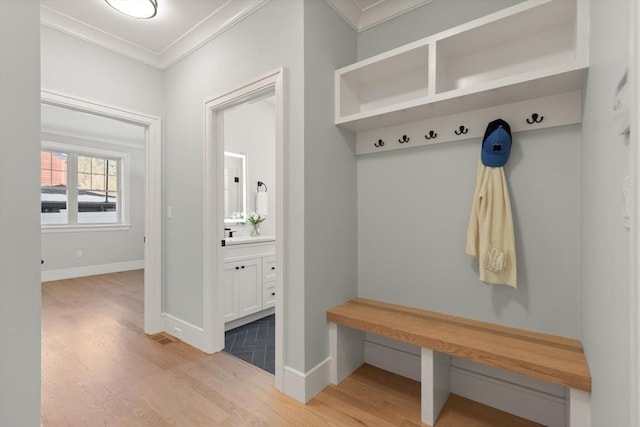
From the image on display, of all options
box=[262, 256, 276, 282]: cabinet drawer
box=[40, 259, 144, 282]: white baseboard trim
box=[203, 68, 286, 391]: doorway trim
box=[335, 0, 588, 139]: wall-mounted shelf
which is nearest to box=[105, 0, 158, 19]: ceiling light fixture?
box=[203, 68, 286, 391]: doorway trim

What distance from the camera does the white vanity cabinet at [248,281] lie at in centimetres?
285

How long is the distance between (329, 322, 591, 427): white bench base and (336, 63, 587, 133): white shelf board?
4.67 feet

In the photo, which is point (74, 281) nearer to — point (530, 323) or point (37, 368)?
point (37, 368)

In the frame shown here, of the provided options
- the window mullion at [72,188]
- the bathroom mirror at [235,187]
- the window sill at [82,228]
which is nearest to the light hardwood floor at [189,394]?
the bathroom mirror at [235,187]

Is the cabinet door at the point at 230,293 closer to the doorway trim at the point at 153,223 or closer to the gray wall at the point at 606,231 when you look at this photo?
the doorway trim at the point at 153,223

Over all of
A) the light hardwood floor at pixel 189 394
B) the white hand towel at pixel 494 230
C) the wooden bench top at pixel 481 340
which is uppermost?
the white hand towel at pixel 494 230

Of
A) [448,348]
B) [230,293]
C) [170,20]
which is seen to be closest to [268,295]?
[230,293]

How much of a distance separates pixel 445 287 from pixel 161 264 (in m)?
2.57

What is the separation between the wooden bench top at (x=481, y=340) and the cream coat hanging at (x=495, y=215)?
0.30 metres

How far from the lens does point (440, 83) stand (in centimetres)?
178

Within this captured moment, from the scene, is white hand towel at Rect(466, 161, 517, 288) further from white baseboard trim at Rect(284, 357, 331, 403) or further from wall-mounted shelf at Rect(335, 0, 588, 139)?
white baseboard trim at Rect(284, 357, 331, 403)

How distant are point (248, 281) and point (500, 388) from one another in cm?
226

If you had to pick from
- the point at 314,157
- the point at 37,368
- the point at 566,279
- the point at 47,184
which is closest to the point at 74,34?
the point at 314,157

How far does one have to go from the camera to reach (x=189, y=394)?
192 cm
